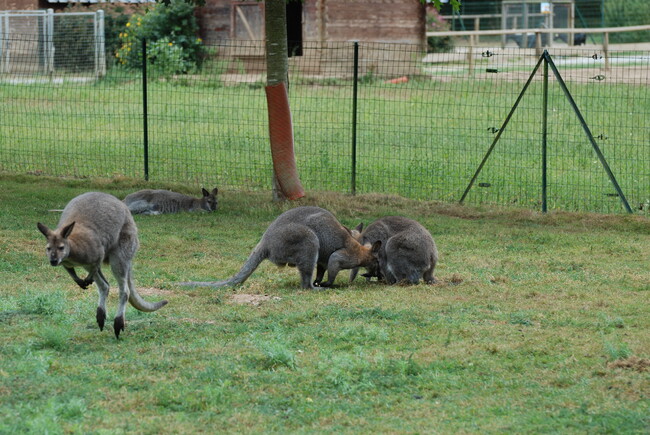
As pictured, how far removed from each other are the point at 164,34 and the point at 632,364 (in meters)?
24.6

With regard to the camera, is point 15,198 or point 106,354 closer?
point 106,354

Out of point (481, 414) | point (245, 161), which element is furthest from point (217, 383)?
point (245, 161)

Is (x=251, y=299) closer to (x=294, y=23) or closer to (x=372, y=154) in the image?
(x=372, y=154)

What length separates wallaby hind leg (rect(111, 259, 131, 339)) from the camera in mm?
6961

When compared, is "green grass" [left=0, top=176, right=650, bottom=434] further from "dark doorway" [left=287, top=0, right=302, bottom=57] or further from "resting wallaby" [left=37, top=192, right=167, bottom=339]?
"dark doorway" [left=287, top=0, right=302, bottom=57]

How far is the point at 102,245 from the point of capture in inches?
273

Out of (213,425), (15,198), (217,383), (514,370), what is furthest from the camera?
(15,198)

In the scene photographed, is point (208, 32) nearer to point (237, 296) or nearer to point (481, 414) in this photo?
point (237, 296)

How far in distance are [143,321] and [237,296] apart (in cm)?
123

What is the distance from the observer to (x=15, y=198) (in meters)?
13.4

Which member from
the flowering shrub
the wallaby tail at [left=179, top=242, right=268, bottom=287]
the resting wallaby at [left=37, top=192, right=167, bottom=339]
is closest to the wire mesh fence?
the wallaby tail at [left=179, top=242, right=268, bottom=287]

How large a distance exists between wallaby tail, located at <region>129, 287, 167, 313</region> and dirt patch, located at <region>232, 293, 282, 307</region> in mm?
1135

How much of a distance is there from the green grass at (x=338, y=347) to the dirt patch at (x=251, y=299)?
0.02 meters

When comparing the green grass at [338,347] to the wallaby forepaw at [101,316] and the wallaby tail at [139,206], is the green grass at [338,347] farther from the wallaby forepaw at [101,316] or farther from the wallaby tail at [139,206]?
the wallaby tail at [139,206]
